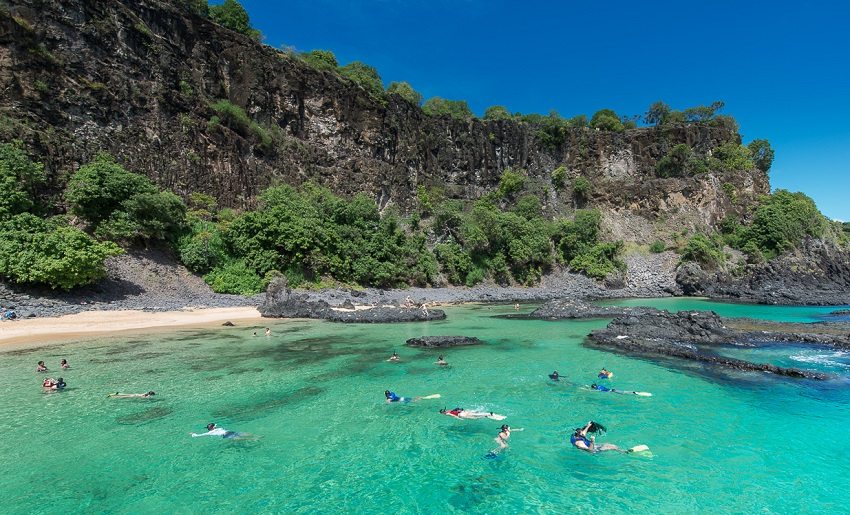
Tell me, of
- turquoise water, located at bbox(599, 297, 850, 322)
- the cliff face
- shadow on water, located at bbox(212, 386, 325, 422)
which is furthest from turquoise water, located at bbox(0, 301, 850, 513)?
the cliff face

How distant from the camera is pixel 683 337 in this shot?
21281mm

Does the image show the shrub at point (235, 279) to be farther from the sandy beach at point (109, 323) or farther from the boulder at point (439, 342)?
the boulder at point (439, 342)

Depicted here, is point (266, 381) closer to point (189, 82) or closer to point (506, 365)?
point (506, 365)

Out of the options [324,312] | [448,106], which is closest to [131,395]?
[324,312]

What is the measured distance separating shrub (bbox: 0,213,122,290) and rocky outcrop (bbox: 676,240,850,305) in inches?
2219

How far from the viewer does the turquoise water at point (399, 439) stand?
7539 mm

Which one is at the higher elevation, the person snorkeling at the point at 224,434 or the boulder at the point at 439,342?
the boulder at the point at 439,342

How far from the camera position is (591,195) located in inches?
2847

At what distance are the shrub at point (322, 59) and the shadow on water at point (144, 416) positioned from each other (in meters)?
56.5

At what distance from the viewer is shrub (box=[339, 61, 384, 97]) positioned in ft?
199

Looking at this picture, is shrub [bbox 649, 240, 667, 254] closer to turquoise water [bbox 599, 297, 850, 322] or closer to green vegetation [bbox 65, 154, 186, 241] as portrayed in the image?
turquoise water [bbox 599, 297, 850, 322]

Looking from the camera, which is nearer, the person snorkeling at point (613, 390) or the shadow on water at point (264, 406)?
the shadow on water at point (264, 406)

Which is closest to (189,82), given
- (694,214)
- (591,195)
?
(591,195)

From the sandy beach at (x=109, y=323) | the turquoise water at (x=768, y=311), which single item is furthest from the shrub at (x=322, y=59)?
the turquoise water at (x=768, y=311)
